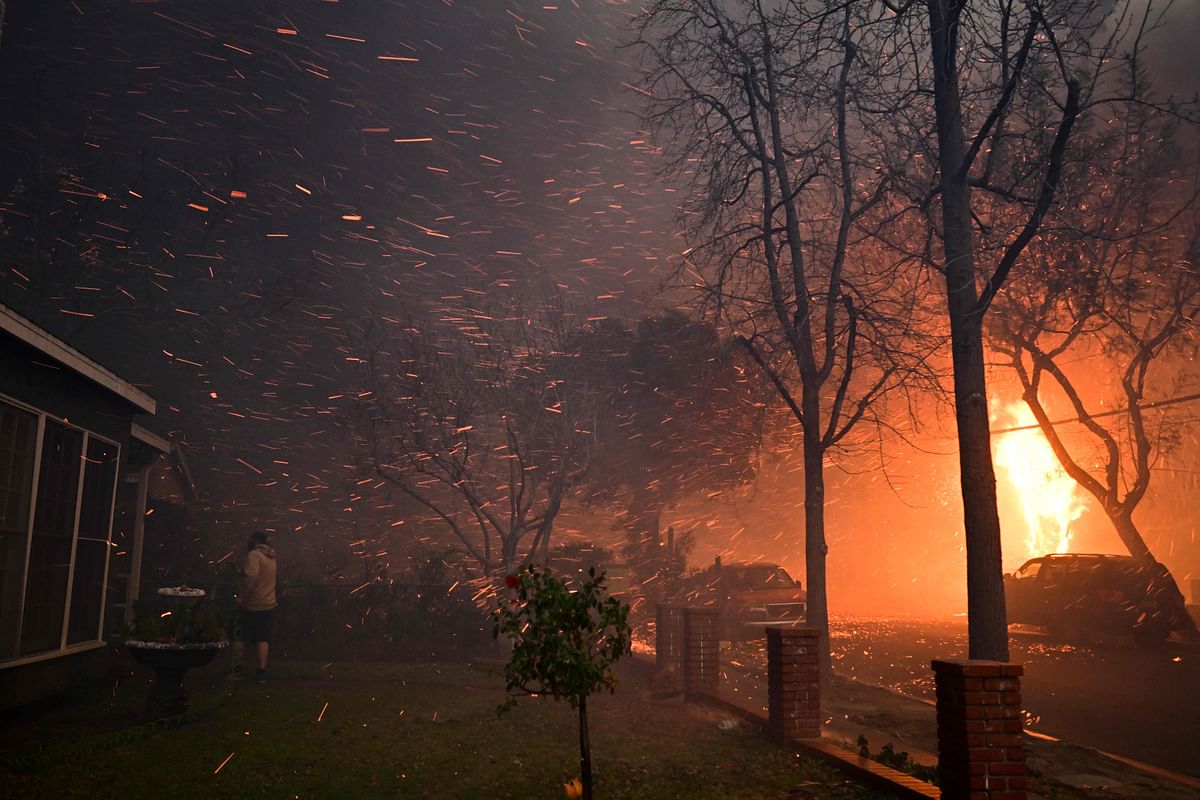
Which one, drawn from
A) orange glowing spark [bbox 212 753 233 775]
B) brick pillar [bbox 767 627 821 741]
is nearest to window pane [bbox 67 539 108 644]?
orange glowing spark [bbox 212 753 233 775]

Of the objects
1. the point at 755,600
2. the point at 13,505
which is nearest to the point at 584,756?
the point at 13,505

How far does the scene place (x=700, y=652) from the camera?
39.6ft

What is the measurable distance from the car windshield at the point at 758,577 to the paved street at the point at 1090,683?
6.06ft

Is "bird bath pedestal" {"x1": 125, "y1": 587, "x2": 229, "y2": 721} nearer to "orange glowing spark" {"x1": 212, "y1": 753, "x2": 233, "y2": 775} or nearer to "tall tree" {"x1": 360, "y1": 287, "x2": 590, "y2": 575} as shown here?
"orange glowing spark" {"x1": 212, "y1": 753, "x2": 233, "y2": 775}

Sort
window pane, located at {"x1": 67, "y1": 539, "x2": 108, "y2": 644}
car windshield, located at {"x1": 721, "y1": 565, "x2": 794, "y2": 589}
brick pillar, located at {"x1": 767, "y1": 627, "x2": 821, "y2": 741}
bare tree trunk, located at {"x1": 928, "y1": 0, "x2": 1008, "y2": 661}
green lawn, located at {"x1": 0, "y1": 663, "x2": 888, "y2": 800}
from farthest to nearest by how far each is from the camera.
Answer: car windshield, located at {"x1": 721, "y1": 565, "x2": 794, "y2": 589} < window pane, located at {"x1": 67, "y1": 539, "x2": 108, "y2": 644} < bare tree trunk, located at {"x1": 928, "y1": 0, "x2": 1008, "y2": 661} < brick pillar, located at {"x1": 767, "y1": 627, "x2": 821, "y2": 741} < green lawn, located at {"x1": 0, "y1": 663, "x2": 888, "y2": 800}

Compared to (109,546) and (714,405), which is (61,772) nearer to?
(109,546)

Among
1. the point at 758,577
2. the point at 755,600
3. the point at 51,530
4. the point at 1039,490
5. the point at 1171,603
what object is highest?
the point at 1039,490

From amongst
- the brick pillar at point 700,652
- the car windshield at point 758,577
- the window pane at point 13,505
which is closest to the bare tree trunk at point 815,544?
the brick pillar at point 700,652

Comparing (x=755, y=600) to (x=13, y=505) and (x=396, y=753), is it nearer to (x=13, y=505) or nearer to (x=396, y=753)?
(x=396, y=753)

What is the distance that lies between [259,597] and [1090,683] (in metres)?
12.9

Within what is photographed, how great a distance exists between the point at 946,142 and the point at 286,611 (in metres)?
14.9

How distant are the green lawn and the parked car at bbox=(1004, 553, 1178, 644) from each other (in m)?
12.8

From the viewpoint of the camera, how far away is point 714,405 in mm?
29422

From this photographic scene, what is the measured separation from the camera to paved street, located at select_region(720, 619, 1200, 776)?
10.4 m
